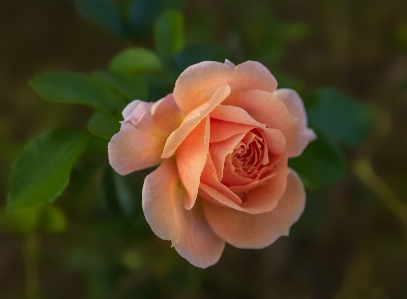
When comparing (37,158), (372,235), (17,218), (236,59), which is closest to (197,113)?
(37,158)

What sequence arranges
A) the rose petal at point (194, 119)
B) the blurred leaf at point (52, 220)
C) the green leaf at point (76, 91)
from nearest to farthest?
the rose petal at point (194, 119) → the green leaf at point (76, 91) → the blurred leaf at point (52, 220)

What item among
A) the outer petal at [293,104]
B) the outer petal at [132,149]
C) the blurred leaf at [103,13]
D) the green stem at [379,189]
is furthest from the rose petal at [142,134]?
the green stem at [379,189]

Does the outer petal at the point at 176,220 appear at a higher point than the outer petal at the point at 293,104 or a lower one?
lower

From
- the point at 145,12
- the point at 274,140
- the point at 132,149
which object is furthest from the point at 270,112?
the point at 145,12

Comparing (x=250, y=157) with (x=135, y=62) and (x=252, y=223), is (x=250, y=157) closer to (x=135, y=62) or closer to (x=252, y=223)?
(x=252, y=223)

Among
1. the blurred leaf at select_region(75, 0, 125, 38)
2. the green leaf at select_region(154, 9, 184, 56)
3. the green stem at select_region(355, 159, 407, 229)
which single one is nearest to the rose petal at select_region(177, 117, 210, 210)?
the green leaf at select_region(154, 9, 184, 56)

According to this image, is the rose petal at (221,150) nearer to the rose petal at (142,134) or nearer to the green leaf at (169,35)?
the rose petal at (142,134)
